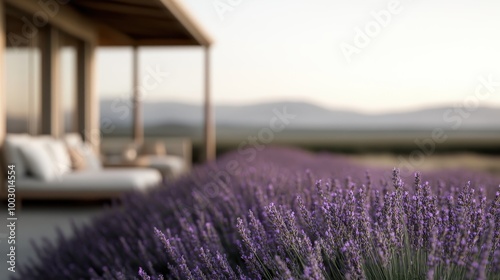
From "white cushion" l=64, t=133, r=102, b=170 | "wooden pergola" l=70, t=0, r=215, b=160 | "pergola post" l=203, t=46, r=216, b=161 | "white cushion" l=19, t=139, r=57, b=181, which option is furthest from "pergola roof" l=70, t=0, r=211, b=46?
"white cushion" l=19, t=139, r=57, b=181

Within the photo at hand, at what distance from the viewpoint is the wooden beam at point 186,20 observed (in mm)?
8081

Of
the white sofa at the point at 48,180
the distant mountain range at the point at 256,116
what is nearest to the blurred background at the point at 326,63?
the distant mountain range at the point at 256,116

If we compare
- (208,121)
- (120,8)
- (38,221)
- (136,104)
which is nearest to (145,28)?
(120,8)

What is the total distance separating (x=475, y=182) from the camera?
288cm

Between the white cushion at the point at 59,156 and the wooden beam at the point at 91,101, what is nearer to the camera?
the white cushion at the point at 59,156

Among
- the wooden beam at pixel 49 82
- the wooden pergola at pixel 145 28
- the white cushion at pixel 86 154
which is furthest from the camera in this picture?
the wooden beam at pixel 49 82

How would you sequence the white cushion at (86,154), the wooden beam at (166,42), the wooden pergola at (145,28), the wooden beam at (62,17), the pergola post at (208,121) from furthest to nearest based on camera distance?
the wooden beam at (166,42)
the pergola post at (208,121)
the white cushion at (86,154)
the wooden pergola at (145,28)
the wooden beam at (62,17)

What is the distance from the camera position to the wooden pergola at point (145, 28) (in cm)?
893

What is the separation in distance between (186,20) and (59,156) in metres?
2.41

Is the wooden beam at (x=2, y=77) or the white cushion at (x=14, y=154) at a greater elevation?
the wooden beam at (x=2, y=77)

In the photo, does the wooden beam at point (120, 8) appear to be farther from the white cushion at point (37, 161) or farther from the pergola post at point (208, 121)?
the white cushion at point (37, 161)

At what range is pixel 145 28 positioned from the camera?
1082 centimetres

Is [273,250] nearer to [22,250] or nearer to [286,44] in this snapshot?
[22,250]

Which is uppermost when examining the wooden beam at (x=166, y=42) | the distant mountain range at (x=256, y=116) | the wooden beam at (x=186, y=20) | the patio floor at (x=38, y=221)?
the wooden beam at (x=186, y=20)
